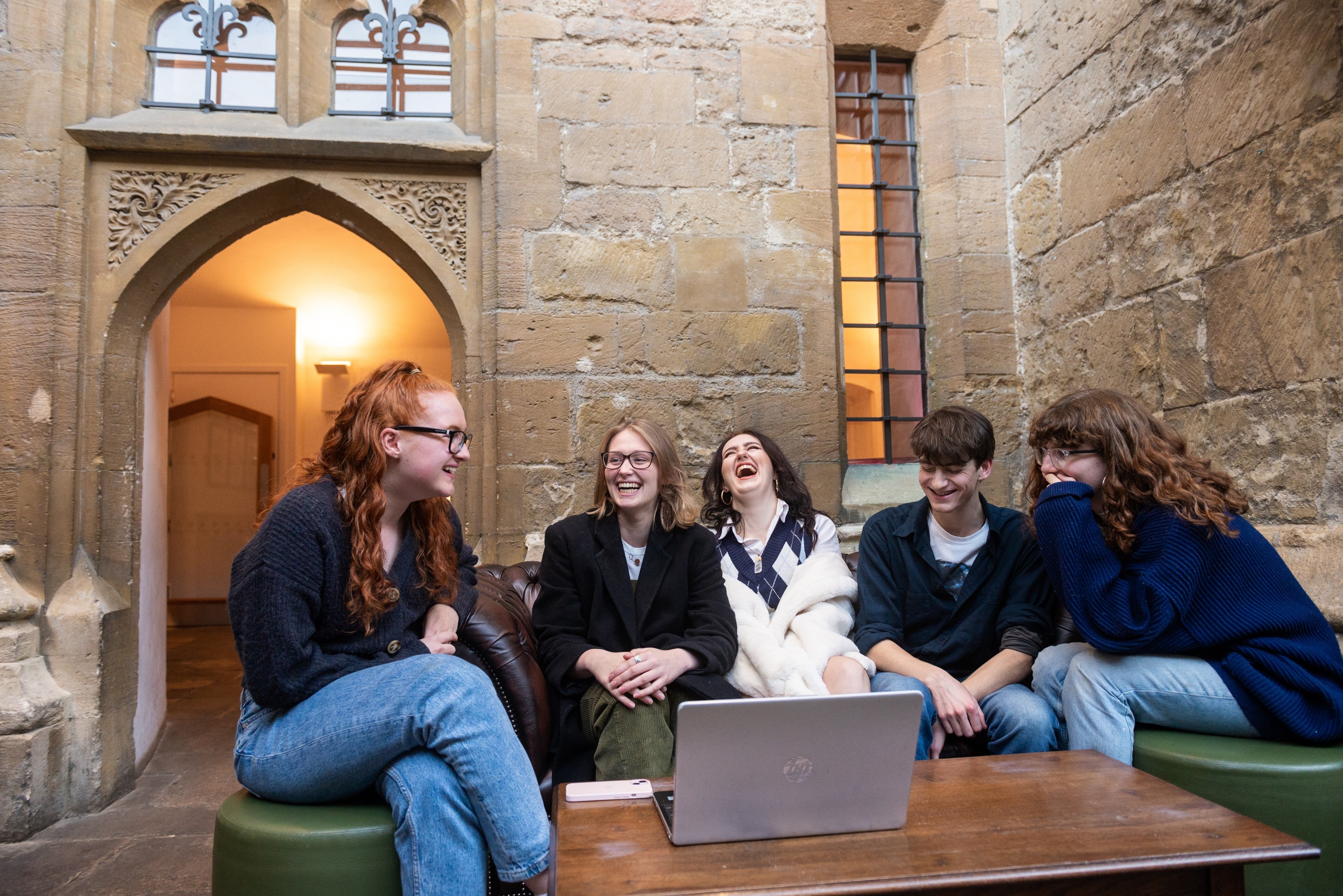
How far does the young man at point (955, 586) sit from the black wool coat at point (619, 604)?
0.47m

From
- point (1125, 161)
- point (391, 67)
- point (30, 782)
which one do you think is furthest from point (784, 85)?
point (30, 782)

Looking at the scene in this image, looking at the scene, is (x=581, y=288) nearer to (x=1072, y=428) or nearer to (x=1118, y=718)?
(x=1072, y=428)

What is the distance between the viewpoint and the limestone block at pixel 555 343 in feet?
11.0

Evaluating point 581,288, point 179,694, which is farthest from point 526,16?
point 179,694

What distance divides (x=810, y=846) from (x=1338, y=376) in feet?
6.98

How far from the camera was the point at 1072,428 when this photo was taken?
Answer: 6.42 feet

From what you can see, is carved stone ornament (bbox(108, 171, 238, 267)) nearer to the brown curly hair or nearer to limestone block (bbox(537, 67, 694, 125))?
limestone block (bbox(537, 67, 694, 125))

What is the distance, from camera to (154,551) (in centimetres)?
378

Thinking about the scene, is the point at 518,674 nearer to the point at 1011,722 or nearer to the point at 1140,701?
the point at 1011,722

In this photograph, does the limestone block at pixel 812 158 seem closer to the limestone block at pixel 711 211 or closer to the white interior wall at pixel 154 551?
the limestone block at pixel 711 211

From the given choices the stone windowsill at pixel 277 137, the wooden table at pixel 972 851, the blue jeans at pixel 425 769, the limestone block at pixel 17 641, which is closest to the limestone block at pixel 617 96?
the stone windowsill at pixel 277 137

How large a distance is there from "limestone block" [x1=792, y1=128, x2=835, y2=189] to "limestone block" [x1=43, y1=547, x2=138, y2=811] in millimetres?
3321

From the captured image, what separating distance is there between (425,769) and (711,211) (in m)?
2.68

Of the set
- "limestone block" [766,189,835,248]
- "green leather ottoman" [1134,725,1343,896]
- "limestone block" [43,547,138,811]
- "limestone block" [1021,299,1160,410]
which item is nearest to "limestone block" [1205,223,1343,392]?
"limestone block" [1021,299,1160,410]
